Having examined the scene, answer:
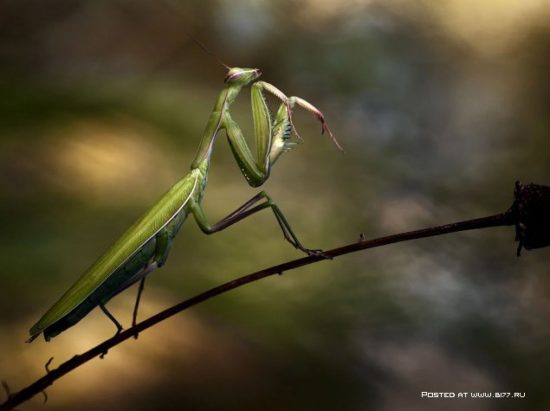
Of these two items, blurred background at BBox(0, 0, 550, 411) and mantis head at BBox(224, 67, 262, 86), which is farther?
blurred background at BBox(0, 0, 550, 411)

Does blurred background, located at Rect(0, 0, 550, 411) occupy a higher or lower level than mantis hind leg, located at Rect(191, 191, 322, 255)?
higher

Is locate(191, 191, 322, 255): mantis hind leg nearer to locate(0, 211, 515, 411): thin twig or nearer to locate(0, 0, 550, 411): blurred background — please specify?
locate(0, 211, 515, 411): thin twig

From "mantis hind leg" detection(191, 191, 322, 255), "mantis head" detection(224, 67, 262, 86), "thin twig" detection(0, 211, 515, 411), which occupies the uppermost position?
"mantis head" detection(224, 67, 262, 86)

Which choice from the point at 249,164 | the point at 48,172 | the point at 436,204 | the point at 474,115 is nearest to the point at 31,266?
the point at 48,172

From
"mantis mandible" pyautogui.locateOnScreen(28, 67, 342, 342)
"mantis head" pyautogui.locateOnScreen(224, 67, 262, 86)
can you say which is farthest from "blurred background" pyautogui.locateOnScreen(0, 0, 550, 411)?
"mantis head" pyautogui.locateOnScreen(224, 67, 262, 86)

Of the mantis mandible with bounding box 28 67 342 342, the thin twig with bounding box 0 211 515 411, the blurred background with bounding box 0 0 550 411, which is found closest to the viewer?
the thin twig with bounding box 0 211 515 411

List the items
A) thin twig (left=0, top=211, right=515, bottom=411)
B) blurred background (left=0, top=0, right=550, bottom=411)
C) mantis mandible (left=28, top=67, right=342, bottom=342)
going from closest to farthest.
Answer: thin twig (left=0, top=211, right=515, bottom=411) < mantis mandible (left=28, top=67, right=342, bottom=342) < blurred background (left=0, top=0, right=550, bottom=411)

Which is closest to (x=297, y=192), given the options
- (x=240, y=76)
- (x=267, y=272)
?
(x=240, y=76)
